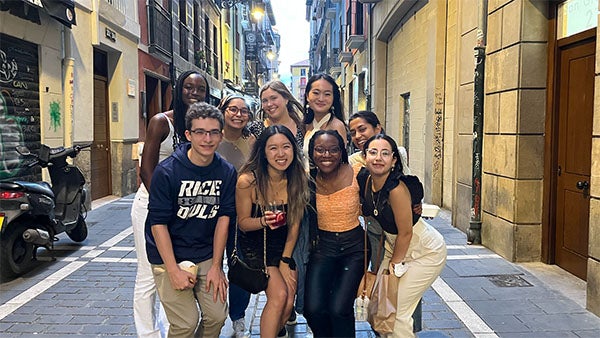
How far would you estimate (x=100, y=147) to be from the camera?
34.7 ft

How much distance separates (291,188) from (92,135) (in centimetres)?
759

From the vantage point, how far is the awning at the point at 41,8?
23.2ft

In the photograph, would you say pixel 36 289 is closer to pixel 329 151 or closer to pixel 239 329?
pixel 239 329

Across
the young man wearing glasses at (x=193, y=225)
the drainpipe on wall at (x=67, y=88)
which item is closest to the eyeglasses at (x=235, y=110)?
the young man wearing glasses at (x=193, y=225)

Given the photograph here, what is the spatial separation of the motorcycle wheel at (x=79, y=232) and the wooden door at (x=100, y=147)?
358 centimetres

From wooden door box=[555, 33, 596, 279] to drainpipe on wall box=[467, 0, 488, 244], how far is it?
3.62 ft

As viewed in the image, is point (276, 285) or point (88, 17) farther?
point (88, 17)

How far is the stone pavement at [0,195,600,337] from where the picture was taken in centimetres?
384

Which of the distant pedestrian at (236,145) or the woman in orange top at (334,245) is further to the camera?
the distant pedestrian at (236,145)

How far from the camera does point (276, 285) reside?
3092 mm

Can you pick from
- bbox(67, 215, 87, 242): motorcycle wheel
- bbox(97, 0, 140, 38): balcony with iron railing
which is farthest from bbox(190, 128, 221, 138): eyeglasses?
bbox(97, 0, 140, 38): balcony with iron railing

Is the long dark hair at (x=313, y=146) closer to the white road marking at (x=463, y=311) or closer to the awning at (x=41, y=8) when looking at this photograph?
the white road marking at (x=463, y=311)

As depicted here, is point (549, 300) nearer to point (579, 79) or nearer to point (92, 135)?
point (579, 79)

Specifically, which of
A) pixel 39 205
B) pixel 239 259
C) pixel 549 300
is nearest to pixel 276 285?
pixel 239 259
